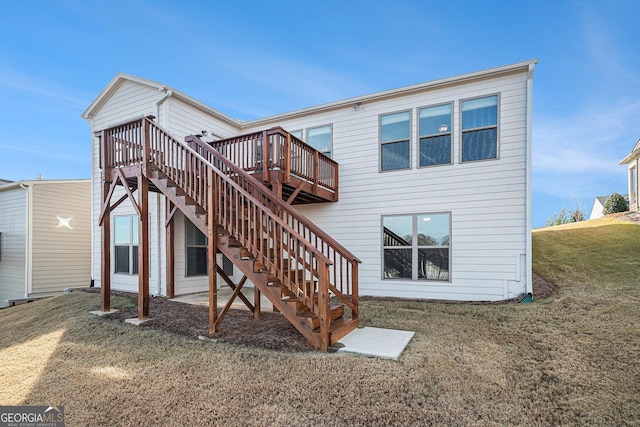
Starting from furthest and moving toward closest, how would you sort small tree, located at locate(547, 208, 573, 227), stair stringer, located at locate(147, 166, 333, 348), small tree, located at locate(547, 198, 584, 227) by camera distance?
1. small tree, located at locate(547, 208, 573, 227)
2. small tree, located at locate(547, 198, 584, 227)
3. stair stringer, located at locate(147, 166, 333, 348)

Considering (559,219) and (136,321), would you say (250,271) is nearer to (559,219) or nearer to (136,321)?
(136,321)

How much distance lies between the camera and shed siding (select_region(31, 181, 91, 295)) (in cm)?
1047

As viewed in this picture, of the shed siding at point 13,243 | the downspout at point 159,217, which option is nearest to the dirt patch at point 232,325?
the downspout at point 159,217

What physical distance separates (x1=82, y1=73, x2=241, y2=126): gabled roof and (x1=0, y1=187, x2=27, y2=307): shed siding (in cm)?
438

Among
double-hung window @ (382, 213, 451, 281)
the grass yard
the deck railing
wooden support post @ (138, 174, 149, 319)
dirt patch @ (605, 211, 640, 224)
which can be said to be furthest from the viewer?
dirt patch @ (605, 211, 640, 224)

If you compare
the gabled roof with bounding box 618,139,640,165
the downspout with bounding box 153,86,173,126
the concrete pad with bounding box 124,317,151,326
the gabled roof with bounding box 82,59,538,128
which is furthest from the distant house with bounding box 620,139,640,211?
A: the concrete pad with bounding box 124,317,151,326

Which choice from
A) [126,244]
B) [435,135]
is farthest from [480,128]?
[126,244]

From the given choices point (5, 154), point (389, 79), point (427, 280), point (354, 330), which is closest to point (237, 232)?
point (354, 330)

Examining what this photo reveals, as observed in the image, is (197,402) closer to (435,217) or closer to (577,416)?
(577,416)

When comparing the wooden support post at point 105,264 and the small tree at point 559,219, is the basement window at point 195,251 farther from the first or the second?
the small tree at point 559,219

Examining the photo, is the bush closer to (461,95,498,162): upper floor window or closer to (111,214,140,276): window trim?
(461,95,498,162): upper floor window

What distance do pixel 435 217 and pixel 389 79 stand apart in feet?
39.5

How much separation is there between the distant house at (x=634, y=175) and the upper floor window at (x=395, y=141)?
38.6ft

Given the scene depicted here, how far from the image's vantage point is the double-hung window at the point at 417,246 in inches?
288
